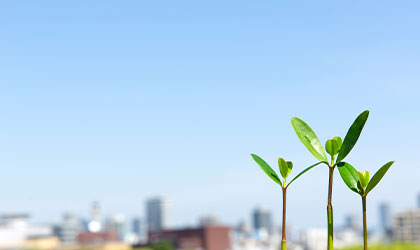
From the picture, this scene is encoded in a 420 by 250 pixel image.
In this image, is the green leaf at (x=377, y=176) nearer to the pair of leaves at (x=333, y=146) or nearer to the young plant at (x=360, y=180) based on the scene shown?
the young plant at (x=360, y=180)

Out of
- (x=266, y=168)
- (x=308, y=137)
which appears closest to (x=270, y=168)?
(x=266, y=168)

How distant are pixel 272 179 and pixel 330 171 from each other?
0.31 meters

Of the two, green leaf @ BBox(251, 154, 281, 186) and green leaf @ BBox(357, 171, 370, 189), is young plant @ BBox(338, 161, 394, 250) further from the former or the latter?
green leaf @ BBox(251, 154, 281, 186)

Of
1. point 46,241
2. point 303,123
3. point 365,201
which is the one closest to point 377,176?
point 365,201

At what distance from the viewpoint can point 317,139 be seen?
116 inches

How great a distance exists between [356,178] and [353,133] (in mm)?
246

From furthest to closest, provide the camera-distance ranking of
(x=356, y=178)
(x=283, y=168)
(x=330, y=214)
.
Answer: (x=283, y=168), (x=356, y=178), (x=330, y=214)

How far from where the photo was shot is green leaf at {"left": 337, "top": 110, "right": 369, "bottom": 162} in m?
2.80

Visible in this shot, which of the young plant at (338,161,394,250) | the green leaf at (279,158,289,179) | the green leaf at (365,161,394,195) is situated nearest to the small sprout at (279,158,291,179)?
the green leaf at (279,158,289,179)

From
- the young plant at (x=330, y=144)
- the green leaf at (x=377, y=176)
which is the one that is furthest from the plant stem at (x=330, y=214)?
the green leaf at (x=377, y=176)

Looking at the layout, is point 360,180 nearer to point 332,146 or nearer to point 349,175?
point 349,175

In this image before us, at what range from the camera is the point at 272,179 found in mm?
3010

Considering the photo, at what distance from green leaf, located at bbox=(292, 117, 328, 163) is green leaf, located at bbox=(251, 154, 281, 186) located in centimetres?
22

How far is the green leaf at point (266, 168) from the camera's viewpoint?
2.99 metres
